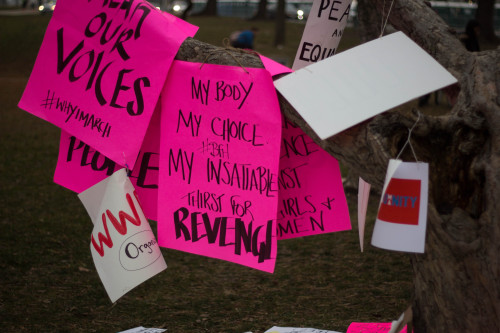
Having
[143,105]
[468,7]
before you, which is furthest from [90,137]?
[468,7]

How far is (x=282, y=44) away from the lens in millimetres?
23484

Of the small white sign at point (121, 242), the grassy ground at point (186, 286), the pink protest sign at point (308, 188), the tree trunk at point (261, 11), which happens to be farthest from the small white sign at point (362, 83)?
the tree trunk at point (261, 11)

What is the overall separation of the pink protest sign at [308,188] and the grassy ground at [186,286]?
5.11 ft

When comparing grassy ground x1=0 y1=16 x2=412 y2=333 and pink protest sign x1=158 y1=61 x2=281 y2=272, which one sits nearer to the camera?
pink protest sign x1=158 y1=61 x2=281 y2=272

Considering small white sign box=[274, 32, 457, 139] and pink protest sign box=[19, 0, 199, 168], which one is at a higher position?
small white sign box=[274, 32, 457, 139]

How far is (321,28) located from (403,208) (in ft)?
4.60

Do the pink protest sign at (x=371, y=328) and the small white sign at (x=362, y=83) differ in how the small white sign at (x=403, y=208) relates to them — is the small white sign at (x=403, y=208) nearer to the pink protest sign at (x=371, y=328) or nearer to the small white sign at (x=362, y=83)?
the small white sign at (x=362, y=83)

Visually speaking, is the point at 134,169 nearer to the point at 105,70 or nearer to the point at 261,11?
the point at 105,70

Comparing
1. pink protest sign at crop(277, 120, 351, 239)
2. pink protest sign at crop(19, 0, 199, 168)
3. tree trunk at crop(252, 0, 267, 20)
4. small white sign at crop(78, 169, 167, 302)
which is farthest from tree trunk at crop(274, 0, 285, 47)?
small white sign at crop(78, 169, 167, 302)

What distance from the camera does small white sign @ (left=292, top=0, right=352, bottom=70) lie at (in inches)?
131

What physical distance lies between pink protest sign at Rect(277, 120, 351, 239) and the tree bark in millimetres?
477

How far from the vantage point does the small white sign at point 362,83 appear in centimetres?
235

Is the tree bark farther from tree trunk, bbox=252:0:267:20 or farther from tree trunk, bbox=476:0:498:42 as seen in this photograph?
tree trunk, bbox=252:0:267:20

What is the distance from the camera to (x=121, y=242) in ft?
9.41
